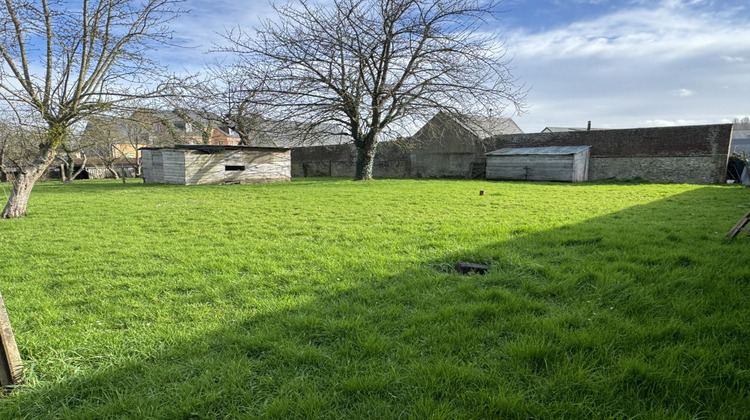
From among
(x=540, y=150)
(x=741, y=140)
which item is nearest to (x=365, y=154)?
(x=540, y=150)

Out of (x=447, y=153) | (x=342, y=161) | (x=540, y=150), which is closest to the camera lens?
(x=540, y=150)

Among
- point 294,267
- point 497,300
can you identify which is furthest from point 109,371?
point 497,300

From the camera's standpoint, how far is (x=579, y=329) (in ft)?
8.65

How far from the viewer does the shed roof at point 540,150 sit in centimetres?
2128

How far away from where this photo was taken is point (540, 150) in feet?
73.9

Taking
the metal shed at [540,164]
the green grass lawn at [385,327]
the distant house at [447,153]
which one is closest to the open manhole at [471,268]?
the green grass lawn at [385,327]

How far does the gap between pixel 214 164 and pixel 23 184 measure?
10.8 metres

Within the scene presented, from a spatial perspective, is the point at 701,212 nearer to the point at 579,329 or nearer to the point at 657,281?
the point at 657,281

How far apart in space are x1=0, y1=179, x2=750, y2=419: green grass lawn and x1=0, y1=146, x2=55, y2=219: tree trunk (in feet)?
13.9

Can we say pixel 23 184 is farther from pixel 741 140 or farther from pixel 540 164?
pixel 741 140

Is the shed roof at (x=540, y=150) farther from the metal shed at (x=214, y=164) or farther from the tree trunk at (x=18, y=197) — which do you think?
the tree trunk at (x=18, y=197)

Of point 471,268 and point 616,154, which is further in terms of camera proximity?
point 616,154

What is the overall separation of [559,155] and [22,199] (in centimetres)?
2229

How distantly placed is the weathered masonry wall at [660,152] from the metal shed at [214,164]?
56.4 ft
